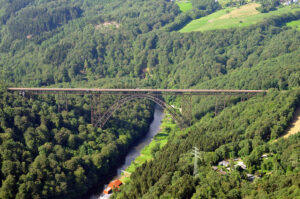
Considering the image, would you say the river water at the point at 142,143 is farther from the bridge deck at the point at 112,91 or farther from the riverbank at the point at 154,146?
the bridge deck at the point at 112,91

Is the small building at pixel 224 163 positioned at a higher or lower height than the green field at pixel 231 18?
lower

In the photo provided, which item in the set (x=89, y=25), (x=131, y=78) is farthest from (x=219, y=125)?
(x=89, y=25)

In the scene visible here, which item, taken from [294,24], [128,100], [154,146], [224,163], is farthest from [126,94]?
[294,24]

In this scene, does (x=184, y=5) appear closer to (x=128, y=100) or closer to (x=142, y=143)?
(x=128, y=100)

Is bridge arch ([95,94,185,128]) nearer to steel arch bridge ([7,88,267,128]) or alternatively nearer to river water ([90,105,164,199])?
steel arch bridge ([7,88,267,128])

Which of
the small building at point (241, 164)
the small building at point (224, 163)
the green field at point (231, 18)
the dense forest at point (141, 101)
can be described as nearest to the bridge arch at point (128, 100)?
the dense forest at point (141, 101)

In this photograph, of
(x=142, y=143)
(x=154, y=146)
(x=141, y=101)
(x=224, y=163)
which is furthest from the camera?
(x=141, y=101)
